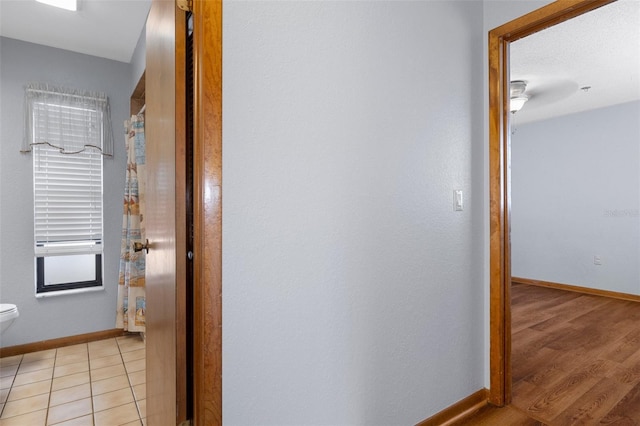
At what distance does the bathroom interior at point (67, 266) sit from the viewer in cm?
219

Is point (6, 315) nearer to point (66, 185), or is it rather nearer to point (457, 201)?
point (66, 185)

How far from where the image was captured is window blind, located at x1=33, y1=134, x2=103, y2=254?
2.78 m

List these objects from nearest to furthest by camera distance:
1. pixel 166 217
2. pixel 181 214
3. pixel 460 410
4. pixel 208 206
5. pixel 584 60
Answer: pixel 208 206, pixel 181 214, pixel 166 217, pixel 460 410, pixel 584 60

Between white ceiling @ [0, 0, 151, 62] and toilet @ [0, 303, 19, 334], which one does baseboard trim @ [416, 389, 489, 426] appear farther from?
white ceiling @ [0, 0, 151, 62]

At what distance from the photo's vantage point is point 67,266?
3.04 metres

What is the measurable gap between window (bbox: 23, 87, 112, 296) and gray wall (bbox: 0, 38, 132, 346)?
0.07 meters

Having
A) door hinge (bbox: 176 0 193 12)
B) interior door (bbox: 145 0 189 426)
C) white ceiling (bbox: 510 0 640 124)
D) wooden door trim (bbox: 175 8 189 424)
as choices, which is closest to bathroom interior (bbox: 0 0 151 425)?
interior door (bbox: 145 0 189 426)

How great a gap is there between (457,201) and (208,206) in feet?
4.26

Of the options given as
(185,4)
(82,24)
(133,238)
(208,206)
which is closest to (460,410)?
(208,206)

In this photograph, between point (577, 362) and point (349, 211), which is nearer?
point (349, 211)

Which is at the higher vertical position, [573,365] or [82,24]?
[82,24]

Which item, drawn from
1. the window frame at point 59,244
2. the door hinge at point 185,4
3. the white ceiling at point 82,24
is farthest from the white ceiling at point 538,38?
the door hinge at point 185,4

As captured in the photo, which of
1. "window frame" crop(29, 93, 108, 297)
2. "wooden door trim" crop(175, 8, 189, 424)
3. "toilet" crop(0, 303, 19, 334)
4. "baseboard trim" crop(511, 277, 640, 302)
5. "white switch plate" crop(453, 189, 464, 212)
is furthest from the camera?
"baseboard trim" crop(511, 277, 640, 302)

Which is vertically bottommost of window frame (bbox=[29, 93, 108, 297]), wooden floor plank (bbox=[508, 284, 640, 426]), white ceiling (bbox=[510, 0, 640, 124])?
wooden floor plank (bbox=[508, 284, 640, 426])
